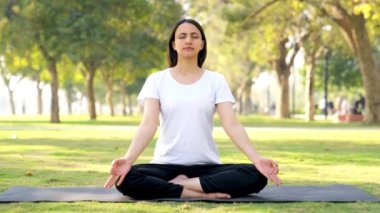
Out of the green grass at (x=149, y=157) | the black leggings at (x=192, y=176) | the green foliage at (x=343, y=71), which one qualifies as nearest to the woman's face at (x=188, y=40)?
the black leggings at (x=192, y=176)

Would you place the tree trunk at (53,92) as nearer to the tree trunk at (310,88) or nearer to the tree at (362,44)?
the tree at (362,44)

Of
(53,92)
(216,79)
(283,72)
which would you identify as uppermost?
(283,72)

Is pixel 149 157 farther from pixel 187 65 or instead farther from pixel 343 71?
pixel 343 71

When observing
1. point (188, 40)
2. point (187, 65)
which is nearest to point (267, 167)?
point (187, 65)

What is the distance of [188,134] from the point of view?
6.34m

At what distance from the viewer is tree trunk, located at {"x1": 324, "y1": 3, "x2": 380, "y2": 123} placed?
28.2m

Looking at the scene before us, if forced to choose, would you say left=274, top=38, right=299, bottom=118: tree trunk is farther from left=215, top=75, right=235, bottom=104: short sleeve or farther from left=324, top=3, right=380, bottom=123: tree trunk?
left=215, top=75, right=235, bottom=104: short sleeve

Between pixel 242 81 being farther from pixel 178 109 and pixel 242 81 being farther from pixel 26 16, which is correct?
pixel 178 109

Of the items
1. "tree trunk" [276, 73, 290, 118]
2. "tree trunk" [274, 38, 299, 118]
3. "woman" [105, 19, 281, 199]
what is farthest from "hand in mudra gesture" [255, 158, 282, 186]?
"tree trunk" [276, 73, 290, 118]

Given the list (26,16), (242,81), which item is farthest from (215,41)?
(26,16)

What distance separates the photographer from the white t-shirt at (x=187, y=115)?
6.35 m

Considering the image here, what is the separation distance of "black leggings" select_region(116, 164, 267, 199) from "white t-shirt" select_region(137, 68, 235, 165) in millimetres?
119

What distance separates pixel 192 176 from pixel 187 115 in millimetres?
561

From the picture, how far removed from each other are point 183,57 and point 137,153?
1035mm
